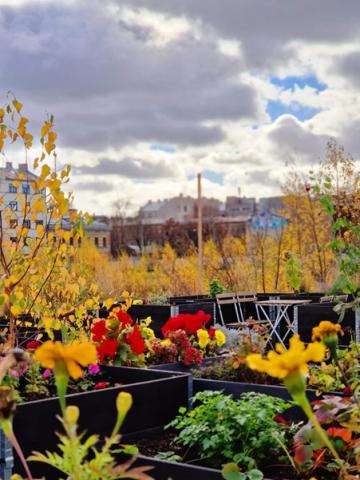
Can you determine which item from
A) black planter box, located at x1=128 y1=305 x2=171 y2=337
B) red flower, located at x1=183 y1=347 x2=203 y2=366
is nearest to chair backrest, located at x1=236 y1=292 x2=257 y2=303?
black planter box, located at x1=128 y1=305 x2=171 y2=337

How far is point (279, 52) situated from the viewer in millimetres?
9523

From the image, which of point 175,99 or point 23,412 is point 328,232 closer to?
point 175,99

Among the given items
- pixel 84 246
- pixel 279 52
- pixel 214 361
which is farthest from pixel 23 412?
pixel 84 246

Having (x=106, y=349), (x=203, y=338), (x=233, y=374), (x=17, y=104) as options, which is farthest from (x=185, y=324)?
(x=17, y=104)

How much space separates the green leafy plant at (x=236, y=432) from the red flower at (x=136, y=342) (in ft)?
4.47

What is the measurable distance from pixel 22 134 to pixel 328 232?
11.8m

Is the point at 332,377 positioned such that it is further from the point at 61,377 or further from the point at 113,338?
the point at 61,377

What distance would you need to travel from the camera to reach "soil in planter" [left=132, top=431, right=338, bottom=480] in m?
3.04

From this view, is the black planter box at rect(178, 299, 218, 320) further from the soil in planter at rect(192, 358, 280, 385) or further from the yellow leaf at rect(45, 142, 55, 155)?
the yellow leaf at rect(45, 142, 55, 155)

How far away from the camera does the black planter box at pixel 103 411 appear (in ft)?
10.8

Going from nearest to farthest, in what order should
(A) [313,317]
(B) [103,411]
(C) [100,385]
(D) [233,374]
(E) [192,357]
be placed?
(B) [103,411] < (C) [100,385] < (D) [233,374] < (E) [192,357] < (A) [313,317]

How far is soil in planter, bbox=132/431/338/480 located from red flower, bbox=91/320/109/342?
1.10m

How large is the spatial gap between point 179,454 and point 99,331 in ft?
4.89

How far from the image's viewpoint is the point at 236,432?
10.5 feet
